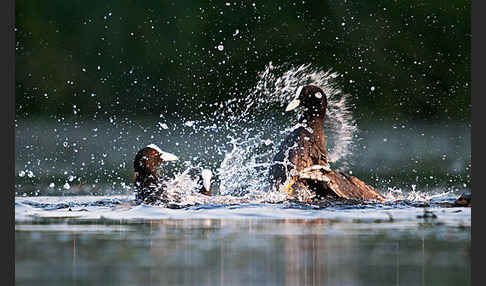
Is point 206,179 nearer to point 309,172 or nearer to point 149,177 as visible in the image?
point 149,177

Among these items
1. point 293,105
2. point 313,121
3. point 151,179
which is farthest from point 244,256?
point 293,105

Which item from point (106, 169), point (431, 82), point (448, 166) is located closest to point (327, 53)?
point (431, 82)

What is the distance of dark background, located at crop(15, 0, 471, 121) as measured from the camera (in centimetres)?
1509

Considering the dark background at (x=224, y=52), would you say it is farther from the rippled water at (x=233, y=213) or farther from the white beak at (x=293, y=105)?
the white beak at (x=293, y=105)

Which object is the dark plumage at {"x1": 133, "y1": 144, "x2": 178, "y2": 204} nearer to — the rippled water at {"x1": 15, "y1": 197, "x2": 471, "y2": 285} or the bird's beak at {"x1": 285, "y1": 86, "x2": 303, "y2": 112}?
the rippled water at {"x1": 15, "y1": 197, "x2": 471, "y2": 285}

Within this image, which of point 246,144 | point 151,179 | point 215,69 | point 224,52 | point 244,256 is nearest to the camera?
point 244,256

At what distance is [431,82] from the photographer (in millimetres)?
15570

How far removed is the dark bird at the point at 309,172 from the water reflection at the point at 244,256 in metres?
2.00

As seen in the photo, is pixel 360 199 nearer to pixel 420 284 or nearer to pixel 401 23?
pixel 420 284

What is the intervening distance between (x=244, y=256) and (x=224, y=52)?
11.2m

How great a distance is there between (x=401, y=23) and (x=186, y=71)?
3.63 meters

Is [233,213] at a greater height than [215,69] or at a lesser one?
lesser

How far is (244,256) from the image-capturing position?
5.11 meters

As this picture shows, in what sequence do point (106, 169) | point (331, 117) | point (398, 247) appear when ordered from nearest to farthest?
point (398, 247) < point (331, 117) < point (106, 169)
